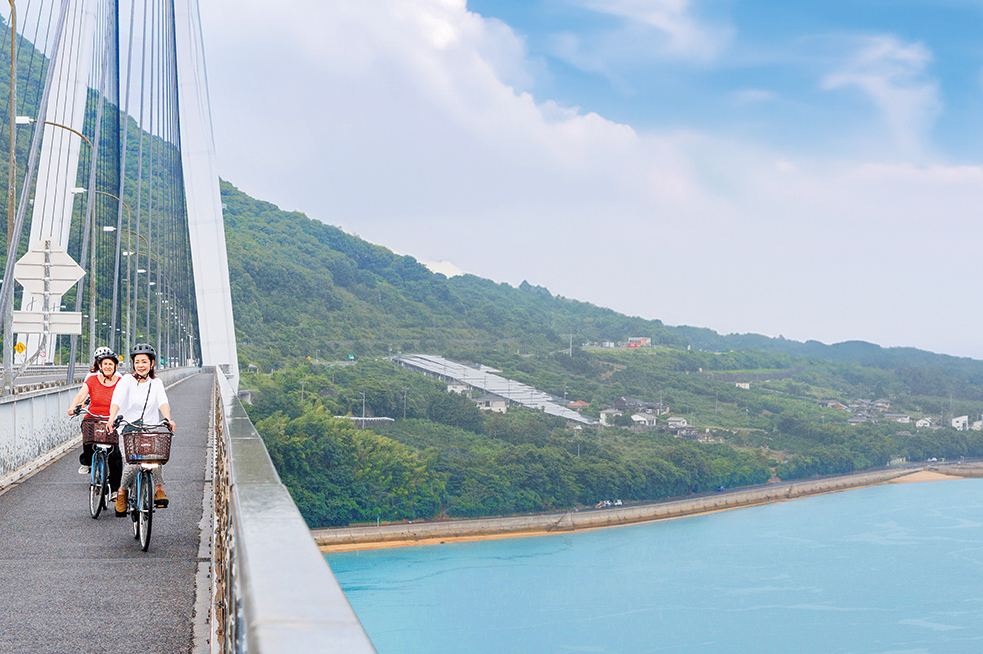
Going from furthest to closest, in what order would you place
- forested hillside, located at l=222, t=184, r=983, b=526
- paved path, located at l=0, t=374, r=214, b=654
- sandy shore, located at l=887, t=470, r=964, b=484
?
1. sandy shore, located at l=887, t=470, r=964, b=484
2. forested hillside, located at l=222, t=184, r=983, b=526
3. paved path, located at l=0, t=374, r=214, b=654

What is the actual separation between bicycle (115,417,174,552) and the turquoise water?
31.9 metres

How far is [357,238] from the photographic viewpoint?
382 ft

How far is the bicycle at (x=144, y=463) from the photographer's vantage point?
17.3 ft

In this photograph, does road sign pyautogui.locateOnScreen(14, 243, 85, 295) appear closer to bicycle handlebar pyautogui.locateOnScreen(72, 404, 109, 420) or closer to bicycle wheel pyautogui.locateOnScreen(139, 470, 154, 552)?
bicycle handlebar pyautogui.locateOnScreen(72, 404, 109, 420)

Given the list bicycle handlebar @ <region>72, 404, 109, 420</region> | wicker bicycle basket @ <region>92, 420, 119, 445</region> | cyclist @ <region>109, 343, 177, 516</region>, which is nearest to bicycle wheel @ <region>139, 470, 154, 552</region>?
cyclist @ <region>109, 343, 177, 516</region>

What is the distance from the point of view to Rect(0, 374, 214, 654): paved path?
378cm

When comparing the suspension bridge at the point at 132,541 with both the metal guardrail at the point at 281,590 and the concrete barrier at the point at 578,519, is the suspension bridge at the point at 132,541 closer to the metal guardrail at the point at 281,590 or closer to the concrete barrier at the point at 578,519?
the metal guardrail at the point at 281,590

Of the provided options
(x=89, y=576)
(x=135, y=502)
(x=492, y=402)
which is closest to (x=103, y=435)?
(x=135, y=502)

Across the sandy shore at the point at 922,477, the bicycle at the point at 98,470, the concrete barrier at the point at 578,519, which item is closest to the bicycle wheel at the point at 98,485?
the bicycle at the point at 98,470

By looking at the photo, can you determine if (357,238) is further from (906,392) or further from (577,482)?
(906,392)

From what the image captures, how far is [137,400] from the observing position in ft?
18.4

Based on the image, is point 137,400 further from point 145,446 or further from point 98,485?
point 98,485

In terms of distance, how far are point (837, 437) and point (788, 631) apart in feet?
181

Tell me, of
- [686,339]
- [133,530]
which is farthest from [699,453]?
[686,339]
